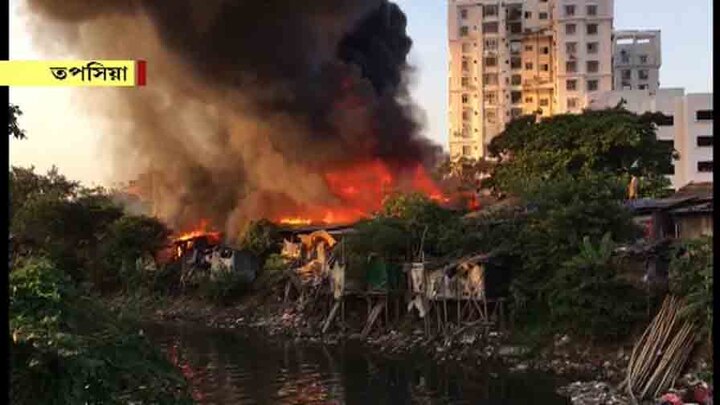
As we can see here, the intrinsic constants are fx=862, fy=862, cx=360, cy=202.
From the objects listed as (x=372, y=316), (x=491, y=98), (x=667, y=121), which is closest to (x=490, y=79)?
(x=491, y=98)

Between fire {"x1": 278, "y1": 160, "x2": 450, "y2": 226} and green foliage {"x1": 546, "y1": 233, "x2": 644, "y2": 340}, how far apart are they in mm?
26031

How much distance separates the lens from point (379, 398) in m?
20.0

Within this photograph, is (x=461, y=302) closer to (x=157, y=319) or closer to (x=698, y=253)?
(x=698, y=253)

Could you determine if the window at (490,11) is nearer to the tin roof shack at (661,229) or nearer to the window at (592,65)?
the window at (592,65)

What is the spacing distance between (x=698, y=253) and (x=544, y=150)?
67.3ft

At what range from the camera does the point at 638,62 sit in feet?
241

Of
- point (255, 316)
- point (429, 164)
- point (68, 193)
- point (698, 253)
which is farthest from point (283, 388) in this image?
point (429, 164)

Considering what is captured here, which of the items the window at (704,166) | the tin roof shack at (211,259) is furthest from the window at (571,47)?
the tin roof shack at (211,259)

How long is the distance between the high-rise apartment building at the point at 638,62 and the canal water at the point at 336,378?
5279 centimetres

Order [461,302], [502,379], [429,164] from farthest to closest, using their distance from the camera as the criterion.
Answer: [429,164] < [461,302] < [502,379]

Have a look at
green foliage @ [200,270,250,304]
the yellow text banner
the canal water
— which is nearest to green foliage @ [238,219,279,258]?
green foliage @ [200,270,250,304]

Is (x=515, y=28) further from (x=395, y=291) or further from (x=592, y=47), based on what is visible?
(x=395, y=291)

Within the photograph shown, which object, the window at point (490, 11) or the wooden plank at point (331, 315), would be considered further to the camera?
the window at point (490, 11)

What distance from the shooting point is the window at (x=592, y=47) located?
66.6m
